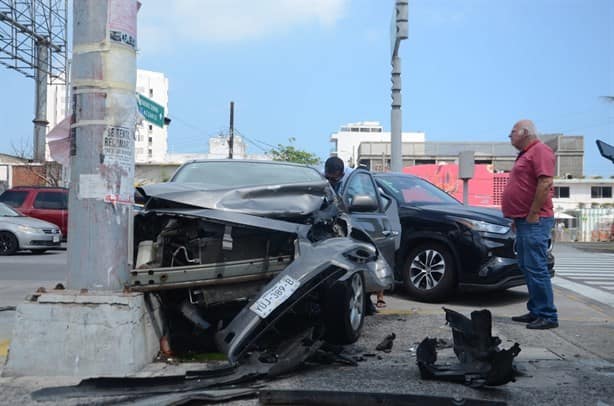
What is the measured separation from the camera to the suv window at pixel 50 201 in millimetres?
17875

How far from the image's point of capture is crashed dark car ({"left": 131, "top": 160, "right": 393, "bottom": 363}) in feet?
13.0

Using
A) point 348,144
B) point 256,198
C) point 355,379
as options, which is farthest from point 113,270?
point 348,144

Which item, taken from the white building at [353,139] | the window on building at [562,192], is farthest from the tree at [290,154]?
the white building at [353,139]

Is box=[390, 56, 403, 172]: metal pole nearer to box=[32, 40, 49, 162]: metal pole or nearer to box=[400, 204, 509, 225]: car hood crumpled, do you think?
box=[400, 204, 509, 225]: car hood crumpled

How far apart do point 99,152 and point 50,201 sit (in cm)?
1509

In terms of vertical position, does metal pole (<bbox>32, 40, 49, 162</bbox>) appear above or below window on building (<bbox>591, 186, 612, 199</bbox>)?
above

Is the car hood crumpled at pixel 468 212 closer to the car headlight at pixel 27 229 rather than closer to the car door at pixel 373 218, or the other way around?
the car door at pixel 373 218

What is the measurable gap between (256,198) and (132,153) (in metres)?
1.00

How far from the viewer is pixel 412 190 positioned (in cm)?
832

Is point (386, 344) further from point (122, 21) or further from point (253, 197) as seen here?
point (122, 21)

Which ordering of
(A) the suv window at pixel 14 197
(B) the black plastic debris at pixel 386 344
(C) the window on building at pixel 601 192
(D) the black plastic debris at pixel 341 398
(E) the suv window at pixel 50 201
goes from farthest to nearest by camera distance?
(C) the window on building at pixel 601 192, (A) the suv window at pixel 14 197, (E) the suv window at pixel 50 201, (B) the black plastic debris at pixel 386 344, (D) the black plastic debris at pixel 341 398

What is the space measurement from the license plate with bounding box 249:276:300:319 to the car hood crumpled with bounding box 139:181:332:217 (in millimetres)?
645

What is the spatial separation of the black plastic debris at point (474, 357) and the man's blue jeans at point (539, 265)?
1.81 metres

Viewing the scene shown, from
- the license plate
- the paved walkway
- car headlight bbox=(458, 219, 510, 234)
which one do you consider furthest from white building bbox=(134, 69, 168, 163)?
the license plate
